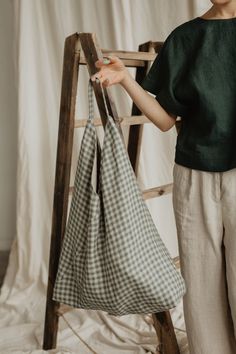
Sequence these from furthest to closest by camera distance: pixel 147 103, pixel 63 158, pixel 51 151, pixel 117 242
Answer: pixel 51 151 → pixel 63 158 → pixel 147 103 → pixel 117 242

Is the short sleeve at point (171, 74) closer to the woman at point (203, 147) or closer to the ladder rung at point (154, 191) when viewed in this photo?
the woman at point (203, 147)

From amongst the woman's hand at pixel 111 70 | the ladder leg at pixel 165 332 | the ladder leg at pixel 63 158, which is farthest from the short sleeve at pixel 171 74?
the ladder leg at pixel 165 332

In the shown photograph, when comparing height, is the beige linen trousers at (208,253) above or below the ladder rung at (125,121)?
below

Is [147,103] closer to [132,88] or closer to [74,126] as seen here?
[132,88]

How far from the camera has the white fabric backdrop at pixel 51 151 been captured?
146cm

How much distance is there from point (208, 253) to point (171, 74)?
43 cm

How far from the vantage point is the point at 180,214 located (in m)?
0.99

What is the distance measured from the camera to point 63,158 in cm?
116

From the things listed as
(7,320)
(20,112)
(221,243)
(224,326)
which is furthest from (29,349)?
(20,112)

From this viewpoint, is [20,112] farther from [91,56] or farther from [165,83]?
[165,83]

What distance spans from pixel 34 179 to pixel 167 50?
39.8 inches

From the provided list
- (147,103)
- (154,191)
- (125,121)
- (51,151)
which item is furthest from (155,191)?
(51,151)

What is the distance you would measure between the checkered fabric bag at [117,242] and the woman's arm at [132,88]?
0.20 feet

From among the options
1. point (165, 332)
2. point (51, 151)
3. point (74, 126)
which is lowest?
point (165, 332)
